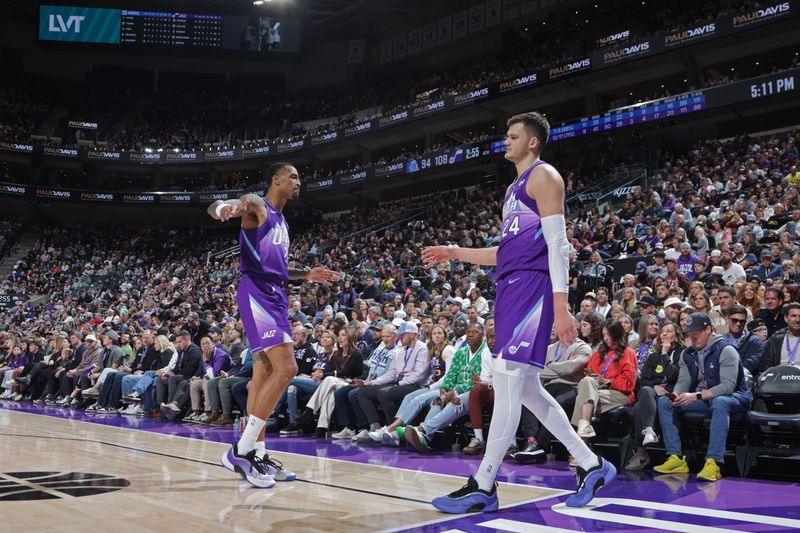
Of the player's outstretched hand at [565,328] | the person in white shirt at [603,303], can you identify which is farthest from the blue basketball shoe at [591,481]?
the person in white shirt at [603,303]

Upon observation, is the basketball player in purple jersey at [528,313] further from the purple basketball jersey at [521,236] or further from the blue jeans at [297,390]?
the blue jeans at [297,390]

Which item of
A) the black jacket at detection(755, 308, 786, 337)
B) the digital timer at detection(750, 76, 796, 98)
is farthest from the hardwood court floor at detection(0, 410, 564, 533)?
the digital timer at detection(750, 76, 796, 98)

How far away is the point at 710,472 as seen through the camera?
174 inches

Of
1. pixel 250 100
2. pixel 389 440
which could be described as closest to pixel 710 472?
pixel 389 440

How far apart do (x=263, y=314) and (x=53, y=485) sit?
5.09 feet

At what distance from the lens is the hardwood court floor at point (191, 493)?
9.60ft

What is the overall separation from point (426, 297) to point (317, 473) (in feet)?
28.5

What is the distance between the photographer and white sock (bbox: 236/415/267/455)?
4.03 m

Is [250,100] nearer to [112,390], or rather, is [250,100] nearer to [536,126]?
[112,390]

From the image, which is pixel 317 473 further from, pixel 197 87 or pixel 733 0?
pixel 197 87

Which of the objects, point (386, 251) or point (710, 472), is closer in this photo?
point (710, 472)

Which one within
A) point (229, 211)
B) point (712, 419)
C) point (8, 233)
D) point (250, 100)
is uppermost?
point (250, 100)

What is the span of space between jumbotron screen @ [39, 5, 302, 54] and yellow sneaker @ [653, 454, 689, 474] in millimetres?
28000

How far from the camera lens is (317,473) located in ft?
14.9
